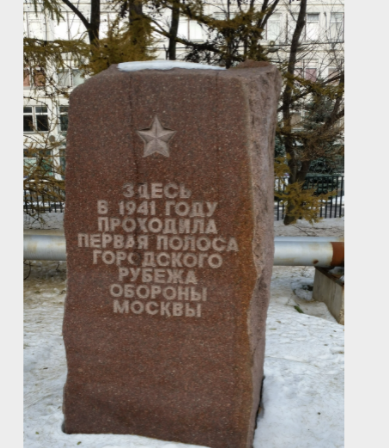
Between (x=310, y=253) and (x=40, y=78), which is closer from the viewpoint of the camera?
(x=310, y=253)

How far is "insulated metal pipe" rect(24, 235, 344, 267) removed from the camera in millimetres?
4953

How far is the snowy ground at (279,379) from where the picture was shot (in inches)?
101

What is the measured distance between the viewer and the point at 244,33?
7293mm

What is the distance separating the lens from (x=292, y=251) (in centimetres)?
505

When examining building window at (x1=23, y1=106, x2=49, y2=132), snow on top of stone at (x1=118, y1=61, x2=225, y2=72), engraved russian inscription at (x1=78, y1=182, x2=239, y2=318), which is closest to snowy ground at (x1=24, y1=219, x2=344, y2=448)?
engraved russian inscription at (x1=78, y1=182, x2=239, y2=318)

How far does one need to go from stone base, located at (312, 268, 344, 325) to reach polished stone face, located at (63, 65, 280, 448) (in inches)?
92.6

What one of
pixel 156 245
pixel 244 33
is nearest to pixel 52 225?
pixel 244 33

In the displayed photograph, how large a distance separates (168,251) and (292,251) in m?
2.96

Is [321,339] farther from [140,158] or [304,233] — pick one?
[304,233]

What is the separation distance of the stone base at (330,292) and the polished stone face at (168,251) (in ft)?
7.71

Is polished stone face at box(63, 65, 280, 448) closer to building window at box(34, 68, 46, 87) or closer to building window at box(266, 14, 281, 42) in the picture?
building window at box(34, 68, 46, 87)

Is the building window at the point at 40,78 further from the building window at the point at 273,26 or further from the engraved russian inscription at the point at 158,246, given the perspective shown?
the building window at the point at 273,26

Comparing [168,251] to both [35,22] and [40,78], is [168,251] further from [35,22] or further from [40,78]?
[35,22]

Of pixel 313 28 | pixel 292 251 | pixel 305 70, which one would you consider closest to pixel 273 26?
pixel 313 28
